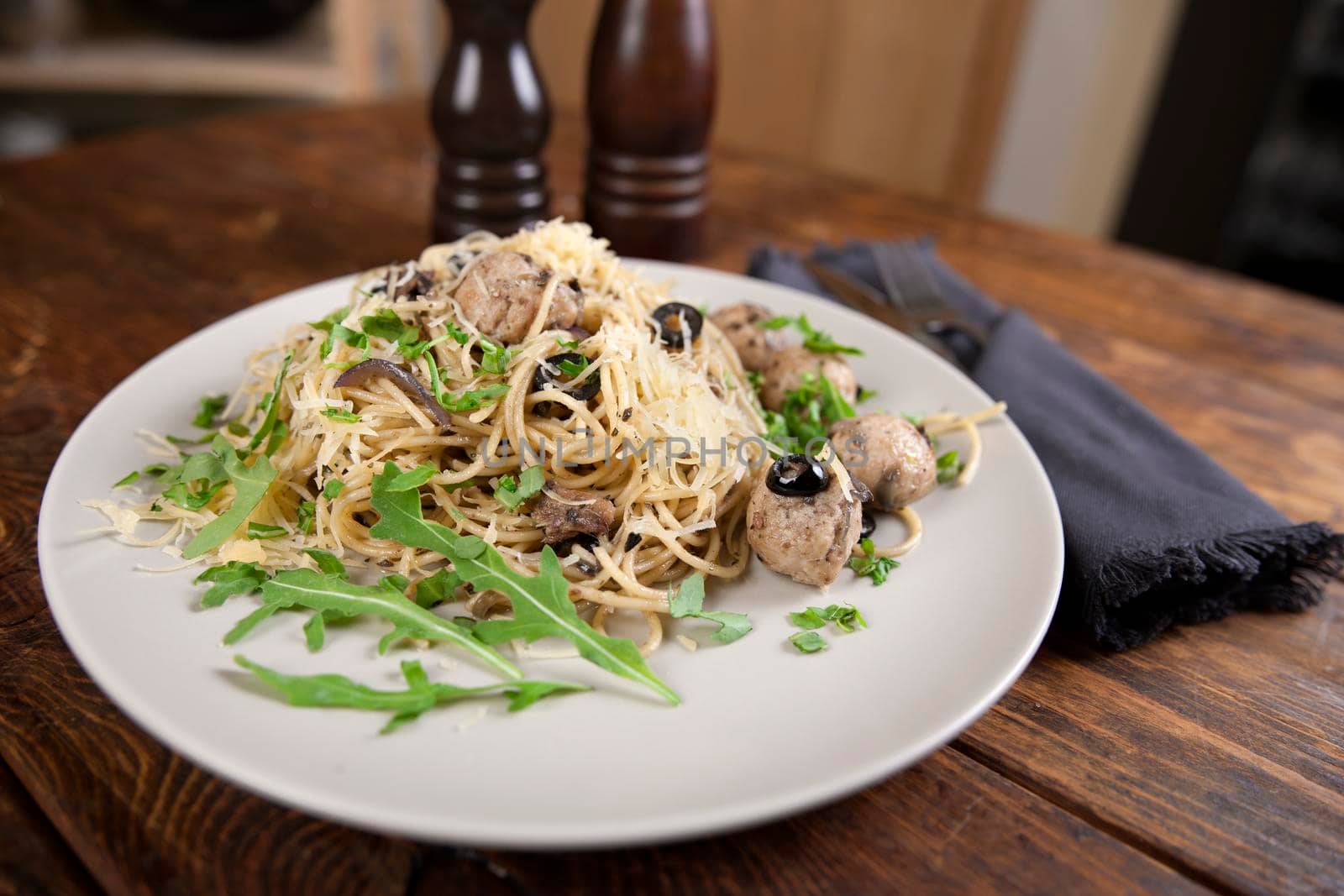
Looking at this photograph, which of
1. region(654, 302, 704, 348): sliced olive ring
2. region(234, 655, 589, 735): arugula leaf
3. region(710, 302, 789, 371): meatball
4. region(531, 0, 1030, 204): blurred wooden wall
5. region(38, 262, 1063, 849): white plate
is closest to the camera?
region(38, 262, 1063, 849): white plate

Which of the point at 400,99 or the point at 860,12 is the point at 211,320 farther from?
the point at 860,12

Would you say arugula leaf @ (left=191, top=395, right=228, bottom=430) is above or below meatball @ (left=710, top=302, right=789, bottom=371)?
below

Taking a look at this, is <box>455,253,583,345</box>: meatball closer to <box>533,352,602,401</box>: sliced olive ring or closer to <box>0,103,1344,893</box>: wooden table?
<box>533,352,602,401</box>: sliced olive ring

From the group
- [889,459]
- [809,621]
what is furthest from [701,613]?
[889,459]

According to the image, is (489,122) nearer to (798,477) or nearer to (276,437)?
(276,437)

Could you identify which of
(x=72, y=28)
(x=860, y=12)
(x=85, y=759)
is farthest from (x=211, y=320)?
(x=860, y=12)

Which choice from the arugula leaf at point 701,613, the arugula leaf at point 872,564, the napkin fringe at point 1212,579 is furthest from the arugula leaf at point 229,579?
the napkin fringe at point 1212,579

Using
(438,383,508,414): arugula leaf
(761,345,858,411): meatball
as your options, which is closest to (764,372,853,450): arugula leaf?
(761,345,858,411): meatball

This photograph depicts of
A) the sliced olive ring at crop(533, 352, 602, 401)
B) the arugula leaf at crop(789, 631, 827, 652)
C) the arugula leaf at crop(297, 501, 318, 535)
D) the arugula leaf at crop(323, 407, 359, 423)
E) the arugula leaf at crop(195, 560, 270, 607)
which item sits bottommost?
the arugula leaf at crop(297, 501, 318, 535)

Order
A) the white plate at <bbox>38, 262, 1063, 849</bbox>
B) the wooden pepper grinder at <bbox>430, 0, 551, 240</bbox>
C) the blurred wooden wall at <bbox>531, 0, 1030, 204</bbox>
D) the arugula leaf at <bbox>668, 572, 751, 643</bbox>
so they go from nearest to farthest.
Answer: the white plate at <bbox>38, 262, 1063, 849</bbox>
the arugula leaf at <bbox>668, 572, 751, 643</bbox>
the wooden pepper grinder at <bbox>430, 0, 551, 240</bbox>
the blurred wooden wall at <bbox>531, 0, 1030, 204</bbox>
